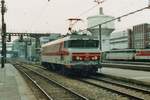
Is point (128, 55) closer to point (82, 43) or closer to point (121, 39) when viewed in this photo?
point (82, 43)

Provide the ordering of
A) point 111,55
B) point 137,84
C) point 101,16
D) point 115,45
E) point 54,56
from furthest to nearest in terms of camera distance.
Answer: point 115,45 < point 111,55 < point 101,16 < point 54,56 < point 137,84

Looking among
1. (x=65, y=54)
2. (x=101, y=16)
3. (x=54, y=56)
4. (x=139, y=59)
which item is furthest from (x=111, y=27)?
(x=65, y=54)

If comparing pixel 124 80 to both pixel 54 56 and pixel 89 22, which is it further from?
pixel 89 22

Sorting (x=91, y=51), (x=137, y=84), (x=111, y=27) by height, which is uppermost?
(x=111, y=27)

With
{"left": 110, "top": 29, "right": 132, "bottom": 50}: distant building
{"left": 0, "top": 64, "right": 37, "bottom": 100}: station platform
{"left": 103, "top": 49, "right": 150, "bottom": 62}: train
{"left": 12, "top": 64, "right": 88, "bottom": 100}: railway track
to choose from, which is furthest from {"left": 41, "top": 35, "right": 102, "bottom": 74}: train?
{"left": 110, "top": 29, "right": 132, "bottom": 50}: distant building

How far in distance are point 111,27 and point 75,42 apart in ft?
132

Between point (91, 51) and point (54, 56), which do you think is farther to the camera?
Result: point (54, 56)

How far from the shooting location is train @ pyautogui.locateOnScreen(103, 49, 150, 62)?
55781 mm

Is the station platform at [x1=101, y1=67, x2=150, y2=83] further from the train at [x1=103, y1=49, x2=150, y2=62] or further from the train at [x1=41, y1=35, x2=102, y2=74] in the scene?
the train at [x1=103, y1=49, x2=150, y2=62]

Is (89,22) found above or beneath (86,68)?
above

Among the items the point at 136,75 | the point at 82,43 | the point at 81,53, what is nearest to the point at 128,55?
the point at 82,43

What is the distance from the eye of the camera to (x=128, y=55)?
6206cm

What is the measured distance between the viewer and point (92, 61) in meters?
27.3

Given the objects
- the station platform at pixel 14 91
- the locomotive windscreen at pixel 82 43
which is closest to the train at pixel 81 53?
the locomotive windscreen at pixel 82 43
